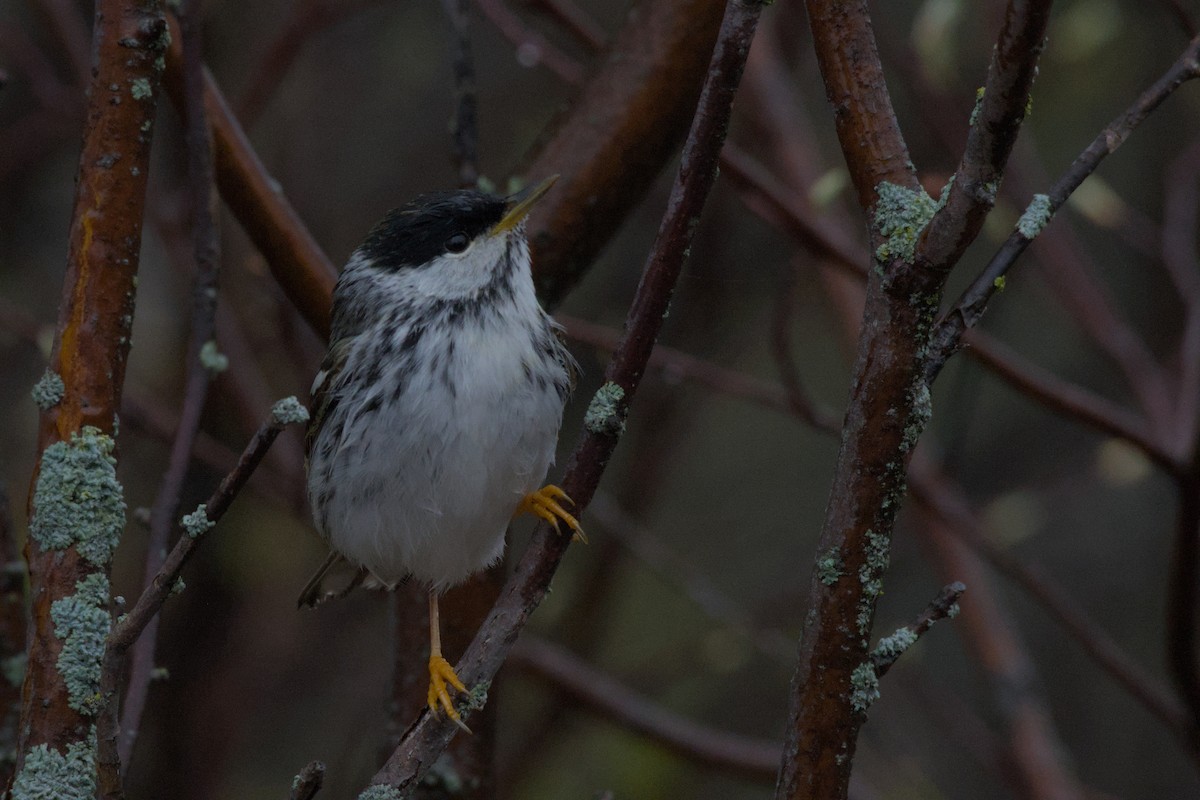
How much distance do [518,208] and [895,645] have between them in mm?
1503

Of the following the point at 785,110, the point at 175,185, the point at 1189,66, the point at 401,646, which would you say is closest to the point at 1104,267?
the point at 785,110

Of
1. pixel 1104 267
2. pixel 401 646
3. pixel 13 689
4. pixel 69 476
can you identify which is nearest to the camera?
pixel 69 476

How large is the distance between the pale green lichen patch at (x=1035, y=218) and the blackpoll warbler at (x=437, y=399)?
1.12 metres

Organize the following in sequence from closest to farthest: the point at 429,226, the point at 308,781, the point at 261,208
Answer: the point at 308,781 < the point at 261,208 < the point at 429,226

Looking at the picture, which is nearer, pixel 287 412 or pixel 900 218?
pixel 287 412

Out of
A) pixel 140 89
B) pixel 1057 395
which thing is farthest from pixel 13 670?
pixel 1057 395

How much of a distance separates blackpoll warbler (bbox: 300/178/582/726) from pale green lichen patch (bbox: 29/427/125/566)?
2.63 feet

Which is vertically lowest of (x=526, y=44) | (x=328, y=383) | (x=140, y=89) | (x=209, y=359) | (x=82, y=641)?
(x=82, y=641)

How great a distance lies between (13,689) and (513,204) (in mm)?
1441

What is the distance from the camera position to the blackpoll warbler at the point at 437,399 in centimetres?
276

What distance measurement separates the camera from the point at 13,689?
2.63m

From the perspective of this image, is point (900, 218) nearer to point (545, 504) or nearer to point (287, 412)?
point (287, 412)

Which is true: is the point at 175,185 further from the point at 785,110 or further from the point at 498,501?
the point at 498,501

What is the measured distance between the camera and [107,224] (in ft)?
7.02
